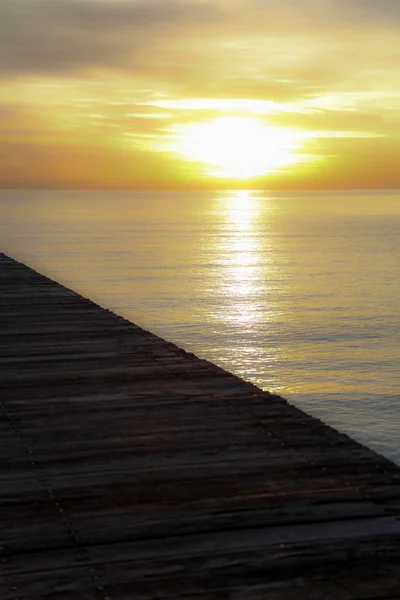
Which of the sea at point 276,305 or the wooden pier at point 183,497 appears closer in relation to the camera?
the wooden pier at point 183,497

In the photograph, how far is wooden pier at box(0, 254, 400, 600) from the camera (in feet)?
16.4

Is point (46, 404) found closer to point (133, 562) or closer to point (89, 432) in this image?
point (89, 432)

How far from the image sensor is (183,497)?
625cm

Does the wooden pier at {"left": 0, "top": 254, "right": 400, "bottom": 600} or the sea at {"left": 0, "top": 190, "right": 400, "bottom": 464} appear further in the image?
the sea at {"left": 0, "top": 190, "right": 400, "bottom": 464}

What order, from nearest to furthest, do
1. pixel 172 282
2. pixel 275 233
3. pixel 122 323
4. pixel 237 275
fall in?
1. pixel 122 323
2. pixel 172 282
3. pixel 237 275
4. pixel 275 233

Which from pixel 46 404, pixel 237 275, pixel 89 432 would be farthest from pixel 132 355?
pixel 237 275

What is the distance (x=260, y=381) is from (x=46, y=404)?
25.7ft

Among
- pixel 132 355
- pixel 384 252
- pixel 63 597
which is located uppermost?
pixel 384 252

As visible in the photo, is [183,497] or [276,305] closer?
[183,497]

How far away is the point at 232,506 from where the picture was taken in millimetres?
6074

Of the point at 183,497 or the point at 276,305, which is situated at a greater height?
the point at 276,305

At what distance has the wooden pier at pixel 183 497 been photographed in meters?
4.98

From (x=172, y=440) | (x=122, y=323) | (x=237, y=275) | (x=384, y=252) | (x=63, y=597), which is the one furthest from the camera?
(x=384, y=252)

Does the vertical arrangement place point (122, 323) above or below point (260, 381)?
above
